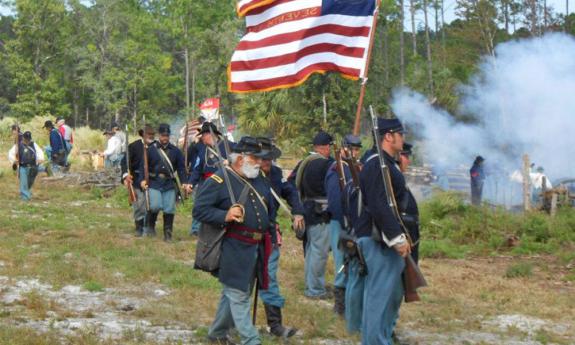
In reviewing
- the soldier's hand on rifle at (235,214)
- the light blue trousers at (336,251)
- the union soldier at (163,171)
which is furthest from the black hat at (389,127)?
the union soldier at (163,171)

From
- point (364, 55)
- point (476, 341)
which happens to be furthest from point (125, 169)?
point (476, 341)

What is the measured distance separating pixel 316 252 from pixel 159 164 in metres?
4.37

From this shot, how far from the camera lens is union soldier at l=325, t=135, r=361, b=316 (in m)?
8.76

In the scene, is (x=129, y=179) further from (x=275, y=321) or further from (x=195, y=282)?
(x=275, y=321)

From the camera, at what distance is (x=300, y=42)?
10.2 meters

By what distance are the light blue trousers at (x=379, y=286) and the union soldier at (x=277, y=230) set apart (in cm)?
121

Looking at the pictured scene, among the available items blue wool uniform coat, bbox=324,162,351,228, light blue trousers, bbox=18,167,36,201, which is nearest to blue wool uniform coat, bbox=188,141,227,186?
blue wool uniform coat, bbox=324,162,351,228

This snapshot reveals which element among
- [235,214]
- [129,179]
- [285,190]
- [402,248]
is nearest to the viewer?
[402,248]

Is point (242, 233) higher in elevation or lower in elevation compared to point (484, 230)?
higher

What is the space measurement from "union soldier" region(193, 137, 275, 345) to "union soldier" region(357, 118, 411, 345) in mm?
906

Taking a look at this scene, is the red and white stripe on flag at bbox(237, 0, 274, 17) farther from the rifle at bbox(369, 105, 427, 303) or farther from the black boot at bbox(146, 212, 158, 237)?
the black boot at bbox(146, 212, 158, 237)

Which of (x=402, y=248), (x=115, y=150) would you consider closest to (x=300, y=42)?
(x=402, y=248)

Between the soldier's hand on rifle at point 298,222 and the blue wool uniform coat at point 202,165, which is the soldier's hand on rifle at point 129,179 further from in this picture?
the soldier's hand on rifle at point 298,222

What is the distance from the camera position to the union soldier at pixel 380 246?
251 inches
